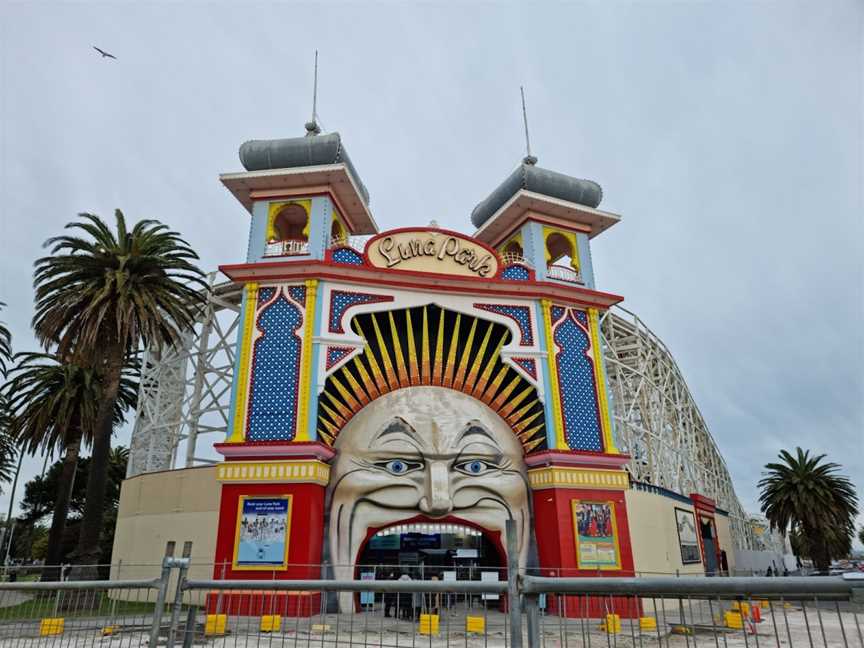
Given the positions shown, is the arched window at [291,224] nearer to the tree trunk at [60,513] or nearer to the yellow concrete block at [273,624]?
the tree trunk at [60,513]

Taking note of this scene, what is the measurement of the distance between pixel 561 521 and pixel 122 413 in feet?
81.5

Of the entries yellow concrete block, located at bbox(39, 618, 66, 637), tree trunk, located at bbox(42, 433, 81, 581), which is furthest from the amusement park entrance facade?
yellow concrete block, located at bbox(39, 618, 66, 637)

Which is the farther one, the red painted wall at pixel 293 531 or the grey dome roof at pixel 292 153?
the grey dome roof at pixel 292 153

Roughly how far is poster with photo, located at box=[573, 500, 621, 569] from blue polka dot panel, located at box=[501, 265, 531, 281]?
23.9 ft

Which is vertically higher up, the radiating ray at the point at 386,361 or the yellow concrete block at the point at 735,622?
the radiating ray at the point at 386,361

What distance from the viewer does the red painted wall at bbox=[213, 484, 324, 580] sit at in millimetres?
14898

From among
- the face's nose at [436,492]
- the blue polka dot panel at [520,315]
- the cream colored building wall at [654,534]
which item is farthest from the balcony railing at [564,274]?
the face's nose at [436,492]

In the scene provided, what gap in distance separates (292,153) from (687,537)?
20.0 meters

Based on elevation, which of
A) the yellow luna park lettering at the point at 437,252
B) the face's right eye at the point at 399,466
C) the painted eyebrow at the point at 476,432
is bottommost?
the face's right eye at the point at 399,466

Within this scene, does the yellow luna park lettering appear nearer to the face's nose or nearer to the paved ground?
the face's nose

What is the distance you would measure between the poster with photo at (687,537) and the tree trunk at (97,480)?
769 inches

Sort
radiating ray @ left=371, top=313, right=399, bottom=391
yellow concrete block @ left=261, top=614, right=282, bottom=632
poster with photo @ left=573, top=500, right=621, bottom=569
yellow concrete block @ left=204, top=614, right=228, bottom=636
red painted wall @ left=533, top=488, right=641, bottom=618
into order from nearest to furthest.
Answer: yellow concrete block @ left=261, top=614, right=282, bottom=632
yellow concrete block @ left=204, top=614, right=228, bottom=636
red painted wall @ left=533, top=488, right=641, bottom=618
poster with photo @ left=573, top=500, right=621, bottom=569
radiating ray @ left=371, top=313, right=399, bottom=391

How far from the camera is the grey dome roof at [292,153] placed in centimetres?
1912

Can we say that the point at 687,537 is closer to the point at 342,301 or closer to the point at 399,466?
the point at 399,466
